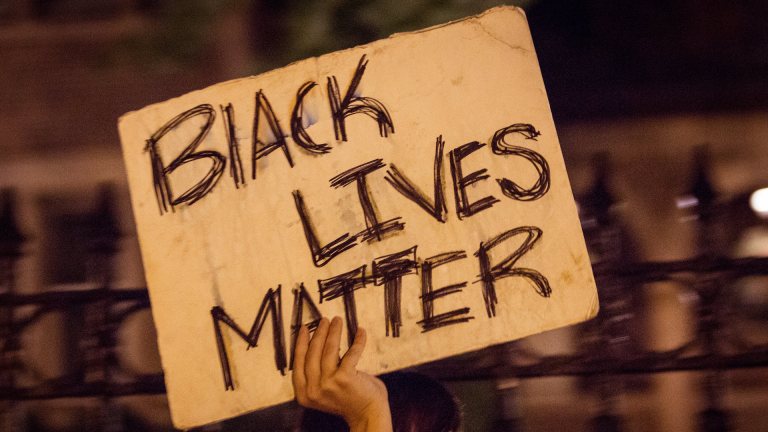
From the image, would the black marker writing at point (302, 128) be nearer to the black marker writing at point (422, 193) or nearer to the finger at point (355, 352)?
the black marker writing at point (422, 193)

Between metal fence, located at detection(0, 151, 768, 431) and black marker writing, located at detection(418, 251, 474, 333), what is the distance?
62cm

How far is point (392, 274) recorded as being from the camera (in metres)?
1.53

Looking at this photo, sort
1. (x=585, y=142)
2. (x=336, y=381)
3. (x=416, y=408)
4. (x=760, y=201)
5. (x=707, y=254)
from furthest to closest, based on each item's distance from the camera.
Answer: (x=760, y=201) < (x=585, y=142) < (x=707, y=254) < (x=416, y=408) < (x=336, y=381)

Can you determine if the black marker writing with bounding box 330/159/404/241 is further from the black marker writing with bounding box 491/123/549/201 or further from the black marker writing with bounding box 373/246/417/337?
the black marker writing with bounding box 491/123/549/201

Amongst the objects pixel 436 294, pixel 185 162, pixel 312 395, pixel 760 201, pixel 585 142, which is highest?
pixel 585 142

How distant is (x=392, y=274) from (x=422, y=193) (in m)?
0.20

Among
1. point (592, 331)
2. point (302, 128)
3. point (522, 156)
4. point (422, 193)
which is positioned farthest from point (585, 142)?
point (302, 128)

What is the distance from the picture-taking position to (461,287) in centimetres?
Result: 153

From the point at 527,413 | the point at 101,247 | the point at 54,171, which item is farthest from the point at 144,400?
the point at 527,413

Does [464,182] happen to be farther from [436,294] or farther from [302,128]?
[302,128]

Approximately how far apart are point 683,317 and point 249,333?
384 centimetres

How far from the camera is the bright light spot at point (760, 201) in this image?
15.0ft

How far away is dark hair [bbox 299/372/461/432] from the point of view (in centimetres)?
172

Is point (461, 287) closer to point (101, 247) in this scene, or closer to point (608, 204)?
point (608, 204)
